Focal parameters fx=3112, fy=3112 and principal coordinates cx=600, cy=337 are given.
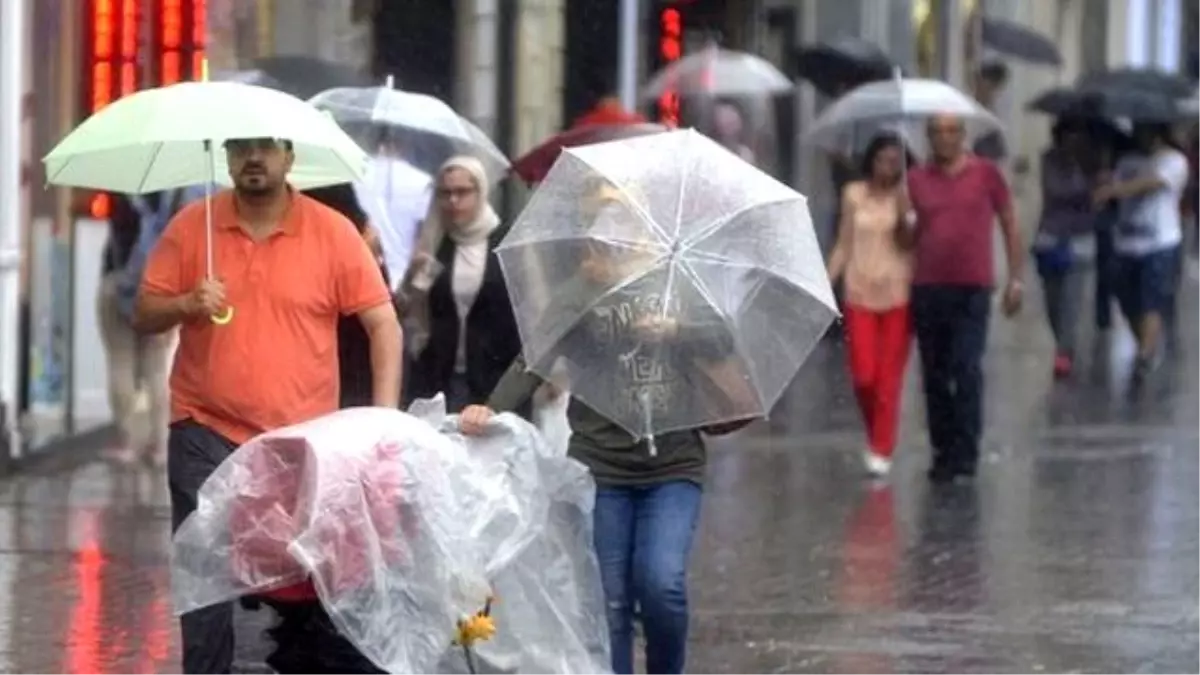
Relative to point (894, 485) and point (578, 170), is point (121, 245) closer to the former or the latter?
point (894, 485)

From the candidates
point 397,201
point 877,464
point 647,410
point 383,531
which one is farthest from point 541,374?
point 877,464

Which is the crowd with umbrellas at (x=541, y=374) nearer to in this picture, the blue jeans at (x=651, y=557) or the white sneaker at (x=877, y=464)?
the blue jeans at (x=651, y=557)

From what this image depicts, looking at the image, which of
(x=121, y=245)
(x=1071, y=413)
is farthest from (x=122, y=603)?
(x=1071, y=413)

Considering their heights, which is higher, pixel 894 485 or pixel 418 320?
pixel 418 320

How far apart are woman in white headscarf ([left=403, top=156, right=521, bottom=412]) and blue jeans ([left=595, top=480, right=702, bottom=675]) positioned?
7.21ft

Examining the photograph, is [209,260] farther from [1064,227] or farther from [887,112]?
[1064,227]

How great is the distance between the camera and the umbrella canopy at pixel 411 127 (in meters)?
12.3

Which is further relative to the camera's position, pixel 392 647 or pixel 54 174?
pixel 54 174

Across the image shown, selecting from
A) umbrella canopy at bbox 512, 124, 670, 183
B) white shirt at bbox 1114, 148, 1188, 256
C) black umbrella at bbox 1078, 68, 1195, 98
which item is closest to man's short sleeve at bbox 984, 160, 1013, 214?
umbrella canopy at bbox 512, 124, 670, 183

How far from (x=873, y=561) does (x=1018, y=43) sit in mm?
19592

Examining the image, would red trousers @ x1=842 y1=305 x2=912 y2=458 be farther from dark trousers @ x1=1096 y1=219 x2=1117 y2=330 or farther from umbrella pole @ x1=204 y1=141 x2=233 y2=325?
dark trousers @ x1=1096 y1=219 x2=1117 y2=330

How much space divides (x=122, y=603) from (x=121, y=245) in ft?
14.8

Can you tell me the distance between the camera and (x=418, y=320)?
Answer: 10578 millimetres

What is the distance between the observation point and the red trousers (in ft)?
47.2
